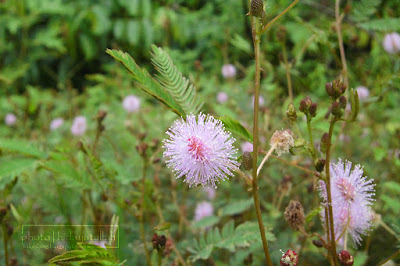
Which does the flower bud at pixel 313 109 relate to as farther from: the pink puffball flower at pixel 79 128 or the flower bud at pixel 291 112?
the pink puffball flower at pixel 79 128

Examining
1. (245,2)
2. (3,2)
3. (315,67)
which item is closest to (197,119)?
(315,67)

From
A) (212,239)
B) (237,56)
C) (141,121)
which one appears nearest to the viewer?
(212,239)

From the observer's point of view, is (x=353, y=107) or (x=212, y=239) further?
(x=212, y=239)

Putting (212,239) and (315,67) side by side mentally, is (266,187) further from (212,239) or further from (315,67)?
(315,67)

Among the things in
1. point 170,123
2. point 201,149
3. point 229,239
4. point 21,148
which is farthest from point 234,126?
point 170,123

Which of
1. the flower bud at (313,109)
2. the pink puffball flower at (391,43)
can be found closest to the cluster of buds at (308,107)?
the flower bud at (313,109)

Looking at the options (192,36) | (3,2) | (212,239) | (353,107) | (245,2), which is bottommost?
(212,239)
